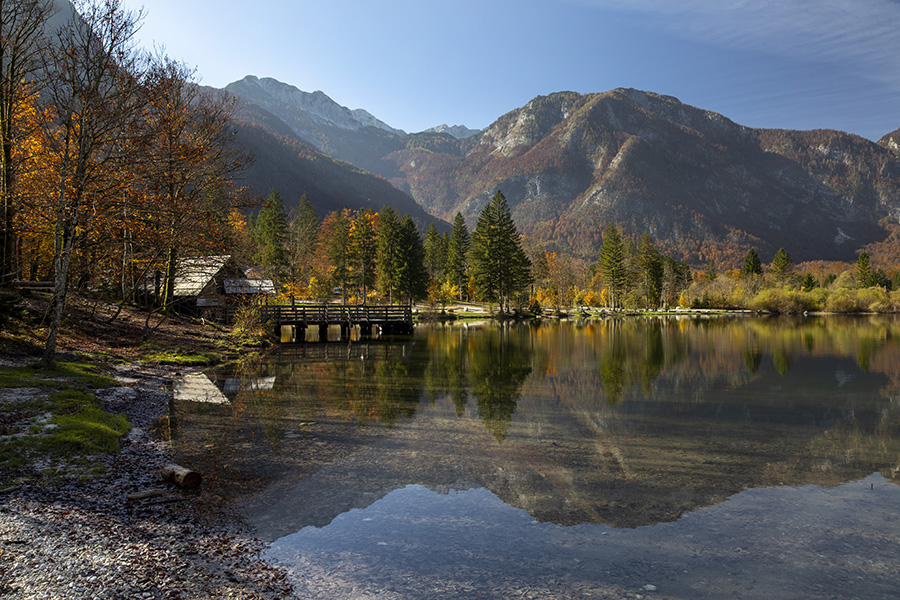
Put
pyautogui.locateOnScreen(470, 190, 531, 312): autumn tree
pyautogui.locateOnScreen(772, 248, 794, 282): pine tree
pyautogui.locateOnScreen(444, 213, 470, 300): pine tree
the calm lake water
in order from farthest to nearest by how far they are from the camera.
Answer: pyautogui.locateOnScreen(772, 248, 794, 282): pine tree → pyautogui.locateOnScreen(444, 213, 470, 300): pine tree → pyautogui.locateOnScreen(470, 190, 531, 312): autumn tree → the calm lake water

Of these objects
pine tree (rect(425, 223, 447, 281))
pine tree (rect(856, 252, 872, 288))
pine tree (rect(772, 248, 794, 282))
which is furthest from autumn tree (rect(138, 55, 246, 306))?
pine tree (rect(856, 252, 872, 288))

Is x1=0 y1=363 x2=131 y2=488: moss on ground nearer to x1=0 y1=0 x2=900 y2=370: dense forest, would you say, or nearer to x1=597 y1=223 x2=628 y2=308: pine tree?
x1=0 y1=0 x2=900 y2=370: dense forest

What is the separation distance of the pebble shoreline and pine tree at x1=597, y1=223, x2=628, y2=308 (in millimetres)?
98418

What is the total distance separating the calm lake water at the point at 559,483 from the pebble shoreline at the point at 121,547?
54 centimetres

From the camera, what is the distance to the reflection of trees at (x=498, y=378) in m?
15.0

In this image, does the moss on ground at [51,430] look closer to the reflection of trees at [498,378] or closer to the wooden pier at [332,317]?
the reflection of trees at [498,378]

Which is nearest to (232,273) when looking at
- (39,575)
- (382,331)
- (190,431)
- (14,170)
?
(382,331)

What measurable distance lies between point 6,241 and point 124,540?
17.9m

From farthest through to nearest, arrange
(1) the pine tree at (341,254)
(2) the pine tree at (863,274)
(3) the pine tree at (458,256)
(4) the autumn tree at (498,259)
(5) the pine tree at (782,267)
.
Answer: (5) the pine tree at (782,267) → (2) the pine tree at (863,274) → (3) the pine tree at (458,256) → (4) the autumn tree at (498,259) → (1) the pine tree at (341,254)

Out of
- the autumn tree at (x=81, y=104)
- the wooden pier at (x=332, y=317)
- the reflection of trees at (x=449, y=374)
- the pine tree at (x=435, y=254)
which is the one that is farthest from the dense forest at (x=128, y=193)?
the pine tree at (x=435, y=254)

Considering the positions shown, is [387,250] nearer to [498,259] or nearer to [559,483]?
[498,259]

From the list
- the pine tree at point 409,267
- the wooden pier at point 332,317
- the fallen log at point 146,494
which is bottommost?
the fallen log at point 146,494

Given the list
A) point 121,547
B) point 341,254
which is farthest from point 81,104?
point 341,254

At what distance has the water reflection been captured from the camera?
9.04 m
